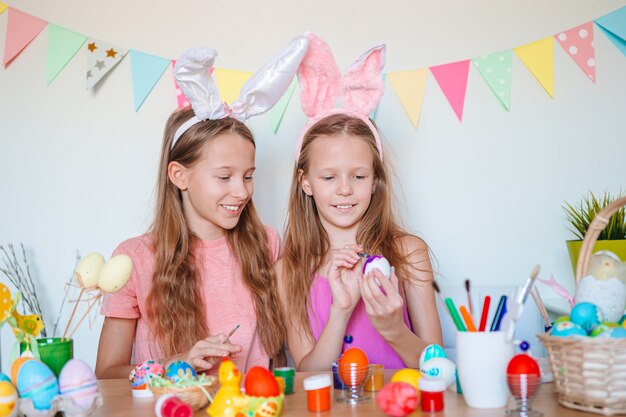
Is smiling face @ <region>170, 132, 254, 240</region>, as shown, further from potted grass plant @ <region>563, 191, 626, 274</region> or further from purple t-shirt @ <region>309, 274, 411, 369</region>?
potted grass plant @ <region>563, 191, 626, 274</region>

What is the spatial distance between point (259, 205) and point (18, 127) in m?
0.87

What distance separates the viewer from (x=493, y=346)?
37.9 inches

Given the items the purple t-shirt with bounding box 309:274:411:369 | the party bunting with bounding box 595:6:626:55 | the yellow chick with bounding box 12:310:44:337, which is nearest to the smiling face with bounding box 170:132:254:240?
the purple t-shirt with bounding box 309:274:411:369

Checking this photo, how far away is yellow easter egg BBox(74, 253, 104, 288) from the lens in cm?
108

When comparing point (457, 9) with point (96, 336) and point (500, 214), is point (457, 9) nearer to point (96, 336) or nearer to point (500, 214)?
point (500, 214)

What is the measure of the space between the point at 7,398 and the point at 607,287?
88 centimetres

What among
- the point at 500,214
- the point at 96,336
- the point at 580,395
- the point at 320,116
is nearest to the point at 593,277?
the point at 580,395

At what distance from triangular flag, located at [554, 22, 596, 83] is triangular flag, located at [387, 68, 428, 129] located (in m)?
0.47

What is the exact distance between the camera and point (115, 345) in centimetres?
172

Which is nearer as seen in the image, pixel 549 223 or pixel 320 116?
pixel 320 116

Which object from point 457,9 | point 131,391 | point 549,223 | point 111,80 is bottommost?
point 131,391

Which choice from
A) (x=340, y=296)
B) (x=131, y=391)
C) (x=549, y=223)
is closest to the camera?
(x=131, y=391)

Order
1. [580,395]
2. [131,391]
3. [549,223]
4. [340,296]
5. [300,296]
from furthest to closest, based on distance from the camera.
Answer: [549,223] → [300,296] → [340,296] → [131,391] → [580,395]

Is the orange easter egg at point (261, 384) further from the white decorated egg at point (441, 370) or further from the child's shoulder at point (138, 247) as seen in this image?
the child's shoulder at point (138, 247)
